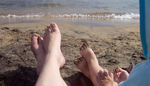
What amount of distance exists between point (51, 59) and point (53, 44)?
0.30 m

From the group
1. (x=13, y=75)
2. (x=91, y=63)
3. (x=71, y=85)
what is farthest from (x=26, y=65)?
(x=91, y=63)

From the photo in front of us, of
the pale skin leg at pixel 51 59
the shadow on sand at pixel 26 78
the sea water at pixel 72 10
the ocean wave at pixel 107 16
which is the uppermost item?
the sea water at pixel 72 10

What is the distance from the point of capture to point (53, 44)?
2.09 m

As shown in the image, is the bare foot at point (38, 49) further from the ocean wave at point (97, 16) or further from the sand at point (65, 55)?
the ocean wave at point (97, 16)

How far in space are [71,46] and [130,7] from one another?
17.1ft

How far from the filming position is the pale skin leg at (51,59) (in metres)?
1.59

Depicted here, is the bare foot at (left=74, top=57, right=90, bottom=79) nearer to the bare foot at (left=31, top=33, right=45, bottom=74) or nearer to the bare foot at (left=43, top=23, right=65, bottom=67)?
the bare foot at (left=43, top=23, right=65, bottom=67)

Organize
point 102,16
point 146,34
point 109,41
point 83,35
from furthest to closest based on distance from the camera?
point 102,16 → point 83,35 → point 109,41 → point 146,34

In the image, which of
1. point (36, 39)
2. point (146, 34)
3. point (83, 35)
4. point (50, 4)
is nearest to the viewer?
point (146, 34)

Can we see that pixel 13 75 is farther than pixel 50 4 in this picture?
No

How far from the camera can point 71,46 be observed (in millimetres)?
2684

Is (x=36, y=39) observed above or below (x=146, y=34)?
below

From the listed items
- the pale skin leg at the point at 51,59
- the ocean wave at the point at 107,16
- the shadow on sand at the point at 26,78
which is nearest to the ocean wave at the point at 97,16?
the ocean wave at the point at 107,16

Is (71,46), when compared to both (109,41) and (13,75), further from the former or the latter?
(13,75)
